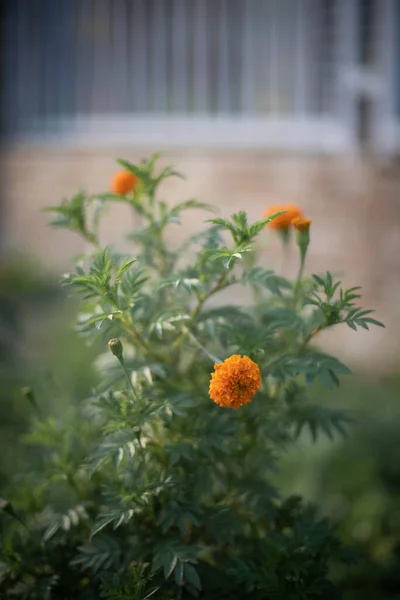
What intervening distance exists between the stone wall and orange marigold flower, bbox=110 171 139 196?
261 centimetres

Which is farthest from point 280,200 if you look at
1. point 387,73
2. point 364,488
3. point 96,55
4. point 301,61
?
point 364,488

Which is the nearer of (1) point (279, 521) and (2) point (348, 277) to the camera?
(1) point (279, 521)

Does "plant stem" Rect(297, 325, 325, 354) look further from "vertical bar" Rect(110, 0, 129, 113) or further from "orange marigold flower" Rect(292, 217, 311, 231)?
"vertical bar" Rect(110, 0, 129, 113)

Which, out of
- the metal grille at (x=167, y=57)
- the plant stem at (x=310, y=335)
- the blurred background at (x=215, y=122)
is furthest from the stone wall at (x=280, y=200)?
the plant stem at (x=310, y=335)

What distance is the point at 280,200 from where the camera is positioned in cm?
519

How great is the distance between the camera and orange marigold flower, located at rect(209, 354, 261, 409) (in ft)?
4.57

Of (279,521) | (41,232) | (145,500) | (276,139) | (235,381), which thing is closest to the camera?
(235,381)

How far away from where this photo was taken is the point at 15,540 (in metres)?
1.68

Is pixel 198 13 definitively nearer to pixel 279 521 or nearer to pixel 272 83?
pixel 272 83

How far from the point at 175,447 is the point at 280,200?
12.5 feet

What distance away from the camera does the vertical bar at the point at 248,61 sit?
17.5ft

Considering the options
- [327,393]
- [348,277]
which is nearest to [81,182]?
[348,277]

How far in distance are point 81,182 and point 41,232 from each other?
53 cm

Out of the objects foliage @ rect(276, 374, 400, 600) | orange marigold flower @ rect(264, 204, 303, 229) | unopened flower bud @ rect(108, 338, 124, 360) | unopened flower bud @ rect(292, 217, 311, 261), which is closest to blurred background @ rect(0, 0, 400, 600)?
foliage @ rect(276, 374, 400, 600)
